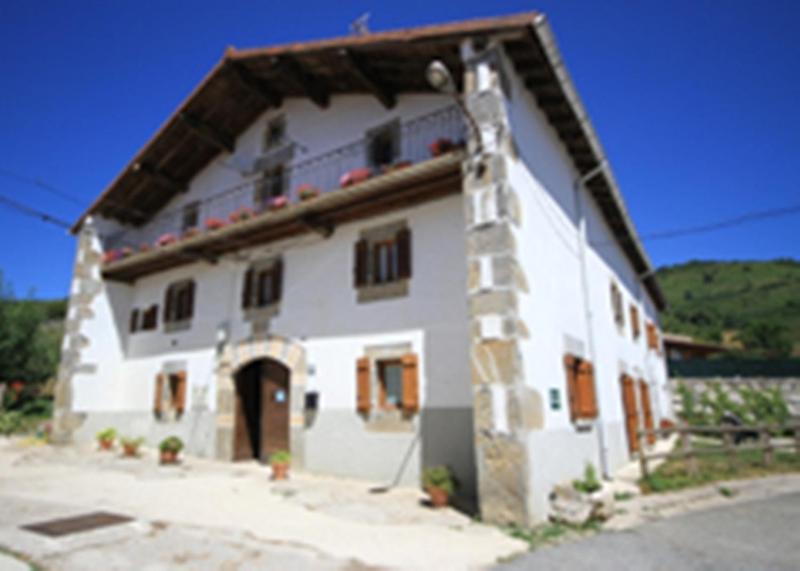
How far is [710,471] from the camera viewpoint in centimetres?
835

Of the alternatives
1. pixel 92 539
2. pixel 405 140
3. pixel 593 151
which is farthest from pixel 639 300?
pixel 92 539

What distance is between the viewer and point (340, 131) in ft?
36.3

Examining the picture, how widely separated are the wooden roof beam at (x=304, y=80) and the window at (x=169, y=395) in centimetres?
712

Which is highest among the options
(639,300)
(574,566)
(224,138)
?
(224,138)

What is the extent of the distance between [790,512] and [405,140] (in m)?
8.17

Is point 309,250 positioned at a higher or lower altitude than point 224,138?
lower

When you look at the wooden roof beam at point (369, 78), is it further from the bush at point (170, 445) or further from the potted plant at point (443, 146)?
the bush at point (170, 445)

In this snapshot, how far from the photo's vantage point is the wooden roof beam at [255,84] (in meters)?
11.4

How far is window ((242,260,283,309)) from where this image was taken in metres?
10.4

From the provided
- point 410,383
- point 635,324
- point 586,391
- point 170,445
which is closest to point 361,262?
point 410,383

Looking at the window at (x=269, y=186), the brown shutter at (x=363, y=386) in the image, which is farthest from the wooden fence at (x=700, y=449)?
the window at (x=269, y=186)

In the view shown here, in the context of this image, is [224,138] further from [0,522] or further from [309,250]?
[0,522]

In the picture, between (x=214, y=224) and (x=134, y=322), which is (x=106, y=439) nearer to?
(x=134, y=322)

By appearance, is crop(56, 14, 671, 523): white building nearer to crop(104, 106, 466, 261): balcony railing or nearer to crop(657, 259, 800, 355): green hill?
crop(104, 106, 466, 261): balcony railing
